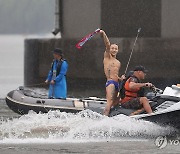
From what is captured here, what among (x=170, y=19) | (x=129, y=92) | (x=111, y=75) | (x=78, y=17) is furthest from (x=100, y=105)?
(x=78, y=17)

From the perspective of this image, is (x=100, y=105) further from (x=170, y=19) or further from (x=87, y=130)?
(x=170, y=19)

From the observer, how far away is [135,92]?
1783 cm

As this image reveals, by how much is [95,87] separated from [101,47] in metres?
1.33

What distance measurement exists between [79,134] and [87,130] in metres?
0.17

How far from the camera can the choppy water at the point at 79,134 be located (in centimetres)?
1641

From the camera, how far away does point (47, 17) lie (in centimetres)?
5481

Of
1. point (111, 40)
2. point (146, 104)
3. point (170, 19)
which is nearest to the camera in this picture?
point (146, 104)

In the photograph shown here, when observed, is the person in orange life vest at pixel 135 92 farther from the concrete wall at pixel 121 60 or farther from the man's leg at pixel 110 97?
the concrete wall at pixel 121 60

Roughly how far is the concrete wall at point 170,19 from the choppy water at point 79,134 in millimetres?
14205

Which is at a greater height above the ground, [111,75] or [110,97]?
[111,75]

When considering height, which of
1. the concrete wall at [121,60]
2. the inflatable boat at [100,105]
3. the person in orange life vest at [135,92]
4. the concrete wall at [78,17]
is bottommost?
the concrete wall at [121,60]

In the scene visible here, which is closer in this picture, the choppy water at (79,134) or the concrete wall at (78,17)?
the choppy water at (79,134)

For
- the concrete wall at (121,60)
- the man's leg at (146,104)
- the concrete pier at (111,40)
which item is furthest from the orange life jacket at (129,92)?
the concrete wall at (121,60)

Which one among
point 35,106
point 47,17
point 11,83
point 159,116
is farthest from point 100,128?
point 47,17
